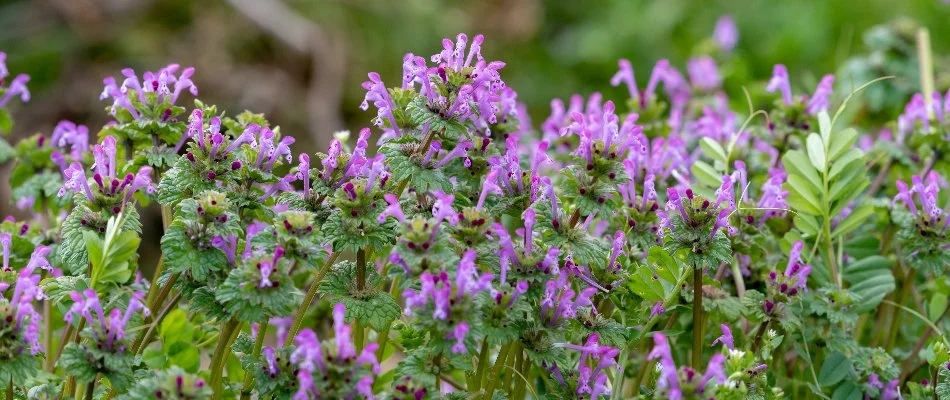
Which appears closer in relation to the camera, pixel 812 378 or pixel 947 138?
pixel 812 378

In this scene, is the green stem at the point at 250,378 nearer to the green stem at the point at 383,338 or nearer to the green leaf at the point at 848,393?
the green stem at the point at 383,338

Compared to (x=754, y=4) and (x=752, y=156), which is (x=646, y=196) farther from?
(x=754, y=4)

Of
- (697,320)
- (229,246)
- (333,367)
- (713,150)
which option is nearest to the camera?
(333,367)

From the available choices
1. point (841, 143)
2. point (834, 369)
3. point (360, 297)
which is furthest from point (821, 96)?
point (360, 297)

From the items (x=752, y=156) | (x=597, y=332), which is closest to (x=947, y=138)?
(x=752, y=156)

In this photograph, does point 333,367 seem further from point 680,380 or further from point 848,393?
point 848,393

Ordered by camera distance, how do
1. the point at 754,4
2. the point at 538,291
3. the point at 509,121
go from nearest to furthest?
the point at 538,291 → the point at 509,121 → the point at 754,4
